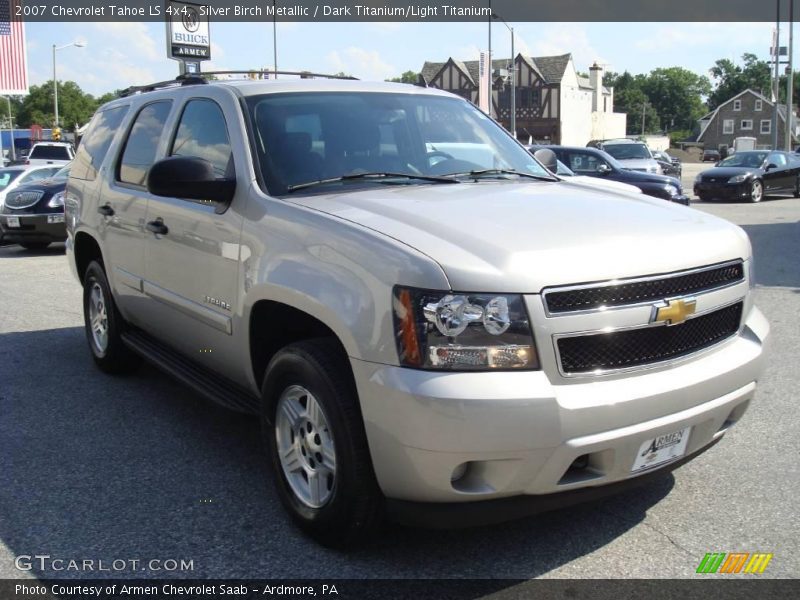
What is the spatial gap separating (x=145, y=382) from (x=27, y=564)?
267 centimetres

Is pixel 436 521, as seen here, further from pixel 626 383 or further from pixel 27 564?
pixel 27 564

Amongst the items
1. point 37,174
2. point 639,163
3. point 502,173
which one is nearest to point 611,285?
point 502,173

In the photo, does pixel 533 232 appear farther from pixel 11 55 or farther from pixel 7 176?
pixel 11 55

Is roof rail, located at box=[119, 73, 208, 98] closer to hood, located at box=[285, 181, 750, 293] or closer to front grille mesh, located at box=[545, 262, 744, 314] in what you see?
hood, located at box=[285, 181, 750, 293]

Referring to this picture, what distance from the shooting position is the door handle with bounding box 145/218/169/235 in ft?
14.8

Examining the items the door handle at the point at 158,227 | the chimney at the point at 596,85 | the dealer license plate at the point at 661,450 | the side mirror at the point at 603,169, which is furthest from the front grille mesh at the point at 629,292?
the chimney at the point at 596,85

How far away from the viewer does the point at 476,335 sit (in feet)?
9.24

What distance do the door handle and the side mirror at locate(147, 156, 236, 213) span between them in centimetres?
64

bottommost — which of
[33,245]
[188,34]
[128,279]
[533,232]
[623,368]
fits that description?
[33,245]

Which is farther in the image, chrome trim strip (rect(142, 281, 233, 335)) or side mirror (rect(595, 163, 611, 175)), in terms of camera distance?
side mirror (rect(595, 163, 611, 175))

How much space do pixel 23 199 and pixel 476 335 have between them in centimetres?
1311

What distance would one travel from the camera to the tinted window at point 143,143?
501 cm

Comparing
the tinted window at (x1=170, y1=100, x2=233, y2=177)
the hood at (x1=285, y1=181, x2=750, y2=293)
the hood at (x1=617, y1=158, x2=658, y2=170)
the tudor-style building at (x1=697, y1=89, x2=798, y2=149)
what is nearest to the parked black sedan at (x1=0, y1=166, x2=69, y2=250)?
the tinted window at (x1=170, y1=100, x2=233, y2=177)
